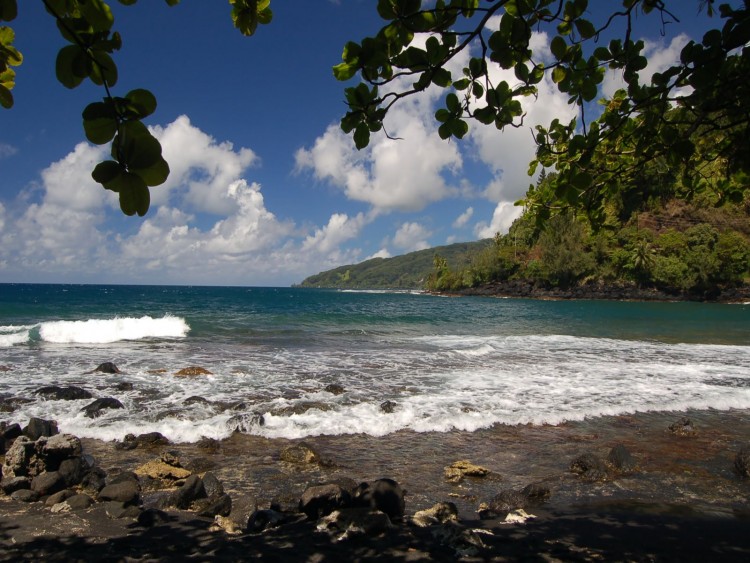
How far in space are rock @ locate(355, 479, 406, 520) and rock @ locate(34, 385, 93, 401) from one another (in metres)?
8.41

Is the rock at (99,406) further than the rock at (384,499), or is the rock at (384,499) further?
the rock at (99,406)

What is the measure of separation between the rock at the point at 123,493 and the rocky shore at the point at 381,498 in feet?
0.06

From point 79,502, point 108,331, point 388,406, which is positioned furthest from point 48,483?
point 108,331

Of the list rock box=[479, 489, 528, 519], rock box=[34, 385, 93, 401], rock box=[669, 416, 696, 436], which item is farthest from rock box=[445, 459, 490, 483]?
rock box=[34, 385, 93, 401]

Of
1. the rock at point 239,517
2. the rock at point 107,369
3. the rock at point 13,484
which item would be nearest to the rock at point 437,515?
the rock at point 239,517

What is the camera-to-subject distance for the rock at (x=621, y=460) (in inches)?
251

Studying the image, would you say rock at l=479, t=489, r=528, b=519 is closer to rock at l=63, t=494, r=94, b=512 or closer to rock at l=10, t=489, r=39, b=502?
rock at l=63, t=494, r=94, b=512

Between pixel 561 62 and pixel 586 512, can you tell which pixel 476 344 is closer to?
pixel 586 512

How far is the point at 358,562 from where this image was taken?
3.90 metres

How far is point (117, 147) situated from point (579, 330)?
32.0m

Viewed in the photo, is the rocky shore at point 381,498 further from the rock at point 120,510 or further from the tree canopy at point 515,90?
the tree canopy at point 515,90

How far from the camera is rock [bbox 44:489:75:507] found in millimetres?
5234

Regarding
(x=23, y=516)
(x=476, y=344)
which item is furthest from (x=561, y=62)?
(x=476, y=344)

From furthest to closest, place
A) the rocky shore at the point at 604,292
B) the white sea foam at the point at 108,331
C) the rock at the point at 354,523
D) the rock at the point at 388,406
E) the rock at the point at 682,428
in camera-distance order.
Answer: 1. the rocky shore at the point at 604,292
2. the white sea foam at the point at 108,331
3. the rock at the point at 388,406
4. the rock at the point at 682,428
5. the rock at the point at 354,523
